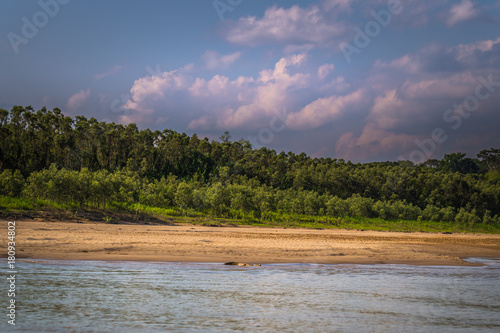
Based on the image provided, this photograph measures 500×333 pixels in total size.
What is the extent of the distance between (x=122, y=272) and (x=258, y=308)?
8.03m

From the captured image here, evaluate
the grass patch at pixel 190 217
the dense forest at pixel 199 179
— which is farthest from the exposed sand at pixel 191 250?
the dense forest at pixel 199 179

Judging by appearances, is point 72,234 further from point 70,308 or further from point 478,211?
point 478,211

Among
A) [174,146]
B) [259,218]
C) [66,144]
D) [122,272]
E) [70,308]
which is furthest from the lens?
[174,146]

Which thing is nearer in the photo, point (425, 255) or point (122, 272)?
point (122, 272)

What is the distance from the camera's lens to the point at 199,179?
307ft

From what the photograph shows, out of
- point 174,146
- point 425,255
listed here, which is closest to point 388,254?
point 425,255

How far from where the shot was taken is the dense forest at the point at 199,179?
54781 millimetres

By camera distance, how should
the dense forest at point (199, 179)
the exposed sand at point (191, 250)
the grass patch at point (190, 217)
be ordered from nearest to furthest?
the exposed sand at point (191, 250), the grass patch at point (190, 217), the dense forest at point (199, 179)

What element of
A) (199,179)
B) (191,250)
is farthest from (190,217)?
(199,179)

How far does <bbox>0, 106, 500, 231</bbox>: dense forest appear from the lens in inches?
2157

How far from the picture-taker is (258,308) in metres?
15.2

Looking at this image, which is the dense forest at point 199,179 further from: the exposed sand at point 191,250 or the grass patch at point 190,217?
the exposed sand at point 191,250

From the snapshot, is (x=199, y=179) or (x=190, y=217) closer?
(x=190, y=217)

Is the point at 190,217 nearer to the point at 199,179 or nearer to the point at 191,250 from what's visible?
the point at 191,250
